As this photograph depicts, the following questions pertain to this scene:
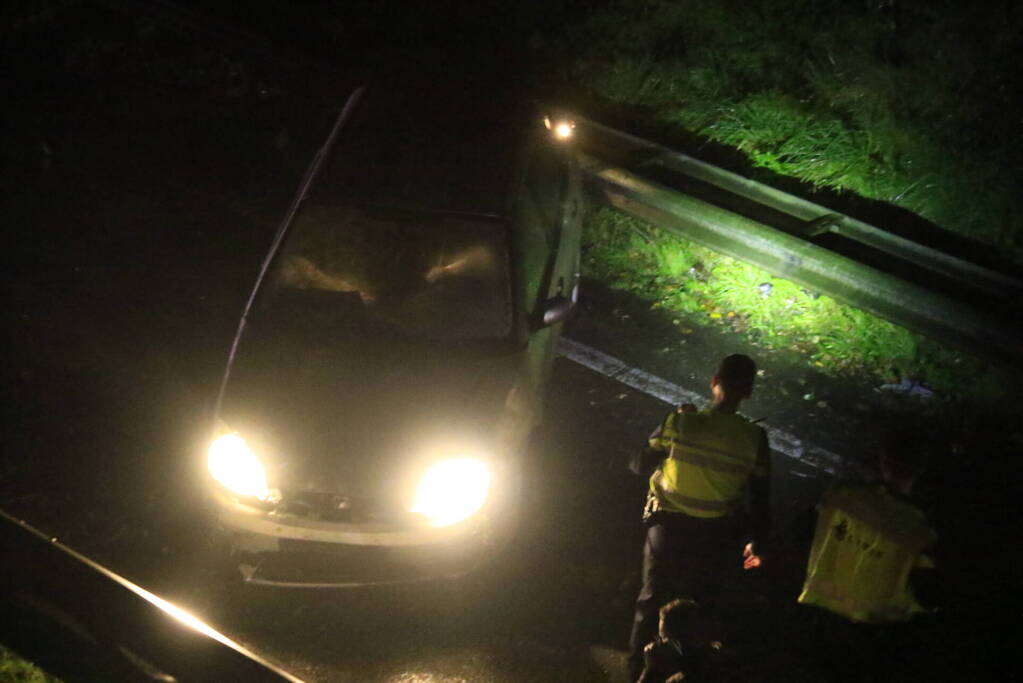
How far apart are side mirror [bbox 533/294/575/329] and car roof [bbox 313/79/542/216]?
→ 0.67m

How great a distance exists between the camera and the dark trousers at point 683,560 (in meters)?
4.09

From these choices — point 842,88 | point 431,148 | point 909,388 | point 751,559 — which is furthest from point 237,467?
point 842,88

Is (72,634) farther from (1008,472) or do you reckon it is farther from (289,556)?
(1008,472)

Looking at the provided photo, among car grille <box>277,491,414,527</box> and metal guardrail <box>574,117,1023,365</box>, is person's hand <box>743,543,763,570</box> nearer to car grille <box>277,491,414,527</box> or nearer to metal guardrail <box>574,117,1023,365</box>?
car grille <box>277,491,414,527</box>

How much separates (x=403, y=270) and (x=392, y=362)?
2.02 feet

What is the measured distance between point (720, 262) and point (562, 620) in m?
3.68

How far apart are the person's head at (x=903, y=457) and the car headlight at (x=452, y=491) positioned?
188 centimetres

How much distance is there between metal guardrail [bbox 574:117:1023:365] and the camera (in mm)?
5891

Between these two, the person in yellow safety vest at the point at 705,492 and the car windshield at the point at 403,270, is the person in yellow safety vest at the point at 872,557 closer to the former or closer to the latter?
the person in yellow safety vest at the point at 705,492

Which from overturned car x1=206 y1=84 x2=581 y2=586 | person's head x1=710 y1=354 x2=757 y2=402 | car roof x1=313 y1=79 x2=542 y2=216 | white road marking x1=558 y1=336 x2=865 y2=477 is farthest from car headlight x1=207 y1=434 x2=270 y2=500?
white road marking x1=558 y1=336 x2=865 y2=477

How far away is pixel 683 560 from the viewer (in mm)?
4133

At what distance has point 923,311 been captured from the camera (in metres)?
5.92

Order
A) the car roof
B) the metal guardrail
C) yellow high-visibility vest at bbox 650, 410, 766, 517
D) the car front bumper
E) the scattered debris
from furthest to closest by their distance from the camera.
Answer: the scattered debris → the metal guardrail → the car roof → the car front bumper → yellow high-visibility vest at bbox 650, 410, 766, 517

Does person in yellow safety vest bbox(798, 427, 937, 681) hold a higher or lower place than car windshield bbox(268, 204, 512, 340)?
lower
